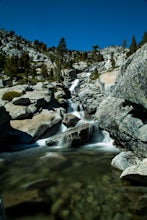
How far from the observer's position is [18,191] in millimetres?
12695

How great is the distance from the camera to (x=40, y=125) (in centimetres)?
2967

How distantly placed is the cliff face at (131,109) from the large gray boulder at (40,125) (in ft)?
37.2

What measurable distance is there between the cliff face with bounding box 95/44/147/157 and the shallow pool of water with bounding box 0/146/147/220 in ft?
8.87

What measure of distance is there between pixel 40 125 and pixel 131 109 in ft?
51.1

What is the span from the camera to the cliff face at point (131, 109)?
1407cm

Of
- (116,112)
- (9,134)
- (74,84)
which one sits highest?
(74,84)

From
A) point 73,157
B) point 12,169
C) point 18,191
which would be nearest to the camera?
Answer: point 18,191

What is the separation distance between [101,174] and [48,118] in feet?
58.3

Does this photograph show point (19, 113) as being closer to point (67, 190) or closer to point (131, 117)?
point (131, 117)

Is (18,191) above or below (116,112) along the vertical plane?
below

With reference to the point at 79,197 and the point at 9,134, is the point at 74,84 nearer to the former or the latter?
the point at 9,134

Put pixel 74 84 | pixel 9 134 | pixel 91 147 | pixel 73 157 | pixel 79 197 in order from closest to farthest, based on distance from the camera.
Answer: pixel 79 197 → pixel 73 157 → pixel 91 147 → pixel 9 134 → pixel 74 84

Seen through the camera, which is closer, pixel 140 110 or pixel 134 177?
A: pixel 134 177

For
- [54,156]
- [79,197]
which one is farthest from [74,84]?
[79,197]
